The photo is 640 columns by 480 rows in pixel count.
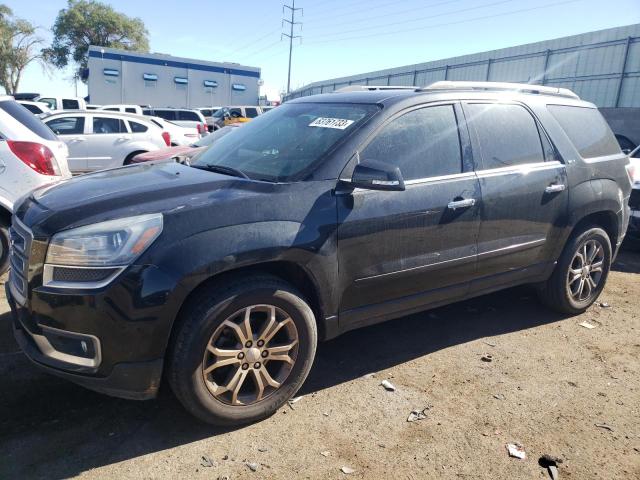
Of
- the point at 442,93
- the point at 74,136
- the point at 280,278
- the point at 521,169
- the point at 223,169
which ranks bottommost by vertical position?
the point at 280,278

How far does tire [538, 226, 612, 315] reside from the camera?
423 cm

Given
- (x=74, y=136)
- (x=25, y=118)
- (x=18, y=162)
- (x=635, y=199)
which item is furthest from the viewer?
(x=74, y=136)

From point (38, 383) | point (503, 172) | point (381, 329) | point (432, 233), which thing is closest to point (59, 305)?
point (38, 383)

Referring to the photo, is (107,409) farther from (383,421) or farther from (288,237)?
(383,421)

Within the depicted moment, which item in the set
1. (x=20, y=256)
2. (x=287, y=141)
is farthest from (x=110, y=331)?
(x=287, y=141)

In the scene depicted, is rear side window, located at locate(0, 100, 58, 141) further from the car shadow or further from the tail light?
the car shadow

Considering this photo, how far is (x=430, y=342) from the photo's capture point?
12.9ft

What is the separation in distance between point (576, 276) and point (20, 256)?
13.7 feet

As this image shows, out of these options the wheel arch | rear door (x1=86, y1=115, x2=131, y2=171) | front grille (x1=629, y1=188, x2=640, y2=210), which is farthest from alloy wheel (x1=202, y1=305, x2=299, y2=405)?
rear door (x1=86, y1=115, x2=131, y2=171)

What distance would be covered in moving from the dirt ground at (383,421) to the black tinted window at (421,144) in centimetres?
138

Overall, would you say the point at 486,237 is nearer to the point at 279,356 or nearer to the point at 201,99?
the point at 279,356

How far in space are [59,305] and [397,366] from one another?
2201 mm

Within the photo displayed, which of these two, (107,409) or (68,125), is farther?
(68,125)

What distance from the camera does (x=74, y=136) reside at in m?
10.5
